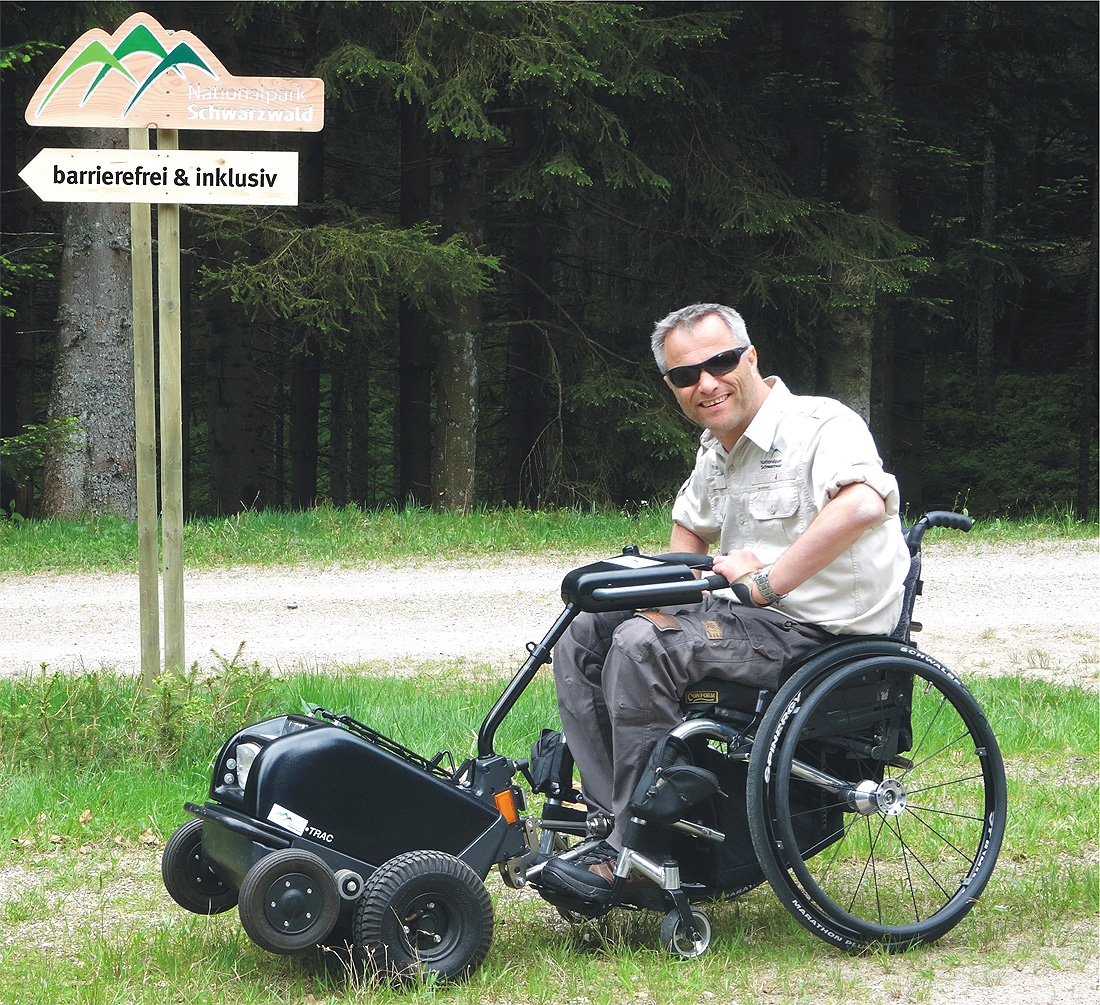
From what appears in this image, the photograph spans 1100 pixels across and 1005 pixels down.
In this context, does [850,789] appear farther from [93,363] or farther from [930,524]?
[93,363]

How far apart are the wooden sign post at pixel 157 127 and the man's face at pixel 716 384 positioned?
216cm

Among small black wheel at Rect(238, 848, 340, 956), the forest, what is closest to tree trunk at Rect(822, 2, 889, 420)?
the forest

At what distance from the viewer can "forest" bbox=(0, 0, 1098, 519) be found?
11.8 m

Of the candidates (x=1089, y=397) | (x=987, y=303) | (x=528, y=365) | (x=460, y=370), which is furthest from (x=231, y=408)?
(x=1089, y=397)

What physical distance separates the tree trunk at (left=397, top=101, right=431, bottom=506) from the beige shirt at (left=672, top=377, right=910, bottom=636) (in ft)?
40.0

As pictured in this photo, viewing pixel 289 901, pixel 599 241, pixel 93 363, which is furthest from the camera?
pixel 599 241

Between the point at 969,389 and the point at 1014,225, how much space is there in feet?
13.7

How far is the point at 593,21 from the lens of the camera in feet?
37.2

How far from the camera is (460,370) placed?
46.3ft

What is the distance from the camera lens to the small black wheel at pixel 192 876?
10.4 ft

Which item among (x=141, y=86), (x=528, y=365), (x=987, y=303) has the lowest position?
(x=528, y=365)

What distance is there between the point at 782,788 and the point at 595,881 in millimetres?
527

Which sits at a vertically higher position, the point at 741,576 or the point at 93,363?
the point at 93,363

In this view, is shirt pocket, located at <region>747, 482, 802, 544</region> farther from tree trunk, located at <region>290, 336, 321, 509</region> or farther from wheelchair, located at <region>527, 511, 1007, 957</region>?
tree trunk, located at <region>290, 336, 321, 509</region>
